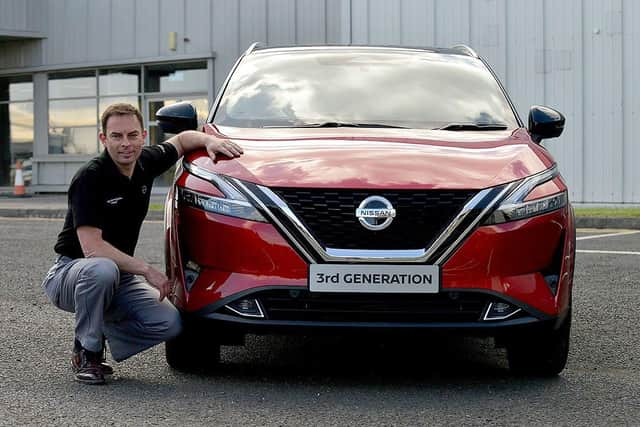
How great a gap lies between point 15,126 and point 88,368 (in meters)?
23.2

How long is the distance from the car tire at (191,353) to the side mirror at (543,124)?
1945 millimetres

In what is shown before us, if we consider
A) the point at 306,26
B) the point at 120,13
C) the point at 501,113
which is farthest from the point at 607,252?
the point at 120,13

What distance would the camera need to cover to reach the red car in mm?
4355

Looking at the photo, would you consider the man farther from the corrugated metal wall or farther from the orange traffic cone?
the orange traffic cone

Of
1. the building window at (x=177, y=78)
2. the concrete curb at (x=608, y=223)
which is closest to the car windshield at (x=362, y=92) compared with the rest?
the concrete curb at (x=608, y=223)

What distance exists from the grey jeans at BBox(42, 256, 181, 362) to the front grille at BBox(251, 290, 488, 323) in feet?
1.84

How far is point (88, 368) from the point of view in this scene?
4.78m

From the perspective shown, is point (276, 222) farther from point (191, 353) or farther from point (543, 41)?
point (543, 41)

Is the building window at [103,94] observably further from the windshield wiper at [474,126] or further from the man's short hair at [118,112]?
the man's short hair at [118,112]

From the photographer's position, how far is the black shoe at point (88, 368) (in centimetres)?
475

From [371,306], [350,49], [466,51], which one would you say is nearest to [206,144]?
[371,306]

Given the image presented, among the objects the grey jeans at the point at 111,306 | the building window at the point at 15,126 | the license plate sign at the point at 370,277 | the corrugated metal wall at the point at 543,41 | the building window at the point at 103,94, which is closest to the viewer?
the license plate sign at the point at 370,277

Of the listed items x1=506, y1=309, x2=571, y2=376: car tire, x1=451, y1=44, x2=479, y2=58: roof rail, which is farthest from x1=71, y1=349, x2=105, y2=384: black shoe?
x1=451, y1=44, x2=479, y2=58: roof rail

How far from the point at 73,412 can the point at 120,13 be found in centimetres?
2094
